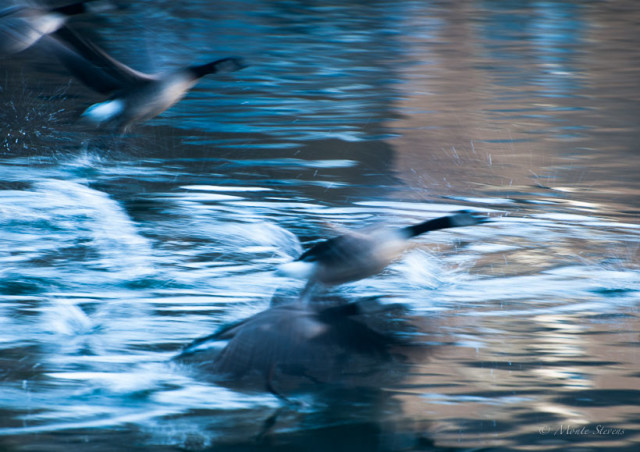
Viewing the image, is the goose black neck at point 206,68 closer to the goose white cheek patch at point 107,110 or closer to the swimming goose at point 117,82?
the swimming goose at point 117,82

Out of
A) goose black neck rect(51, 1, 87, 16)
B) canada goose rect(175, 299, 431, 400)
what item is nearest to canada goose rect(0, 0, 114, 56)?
goose black neck rect(51, 1, 87, 16)

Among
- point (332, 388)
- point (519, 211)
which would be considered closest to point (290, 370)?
point (332, 388)

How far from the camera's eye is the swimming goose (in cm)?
325

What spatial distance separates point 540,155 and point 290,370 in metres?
2.07

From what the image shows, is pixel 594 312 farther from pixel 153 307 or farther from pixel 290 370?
pixel 153 307

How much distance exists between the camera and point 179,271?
2344mm

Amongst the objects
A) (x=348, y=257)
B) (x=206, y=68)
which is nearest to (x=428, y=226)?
(x=348, y=257)

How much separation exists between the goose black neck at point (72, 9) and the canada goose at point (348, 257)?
4.39 feet

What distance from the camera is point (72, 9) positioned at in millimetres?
2984

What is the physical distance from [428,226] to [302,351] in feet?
2.47

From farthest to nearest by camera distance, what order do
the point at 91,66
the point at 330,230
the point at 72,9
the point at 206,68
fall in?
the point at 206,68 → the point at 91,66 → the point at 72,9 → the point at 330,230

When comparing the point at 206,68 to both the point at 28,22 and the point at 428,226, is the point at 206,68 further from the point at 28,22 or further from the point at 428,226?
the point at 428,226

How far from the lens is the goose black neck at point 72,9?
2.97 m

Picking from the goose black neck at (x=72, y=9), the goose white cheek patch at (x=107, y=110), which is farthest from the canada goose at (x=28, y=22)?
the goose white cheek patch at (x=107, y=110)
